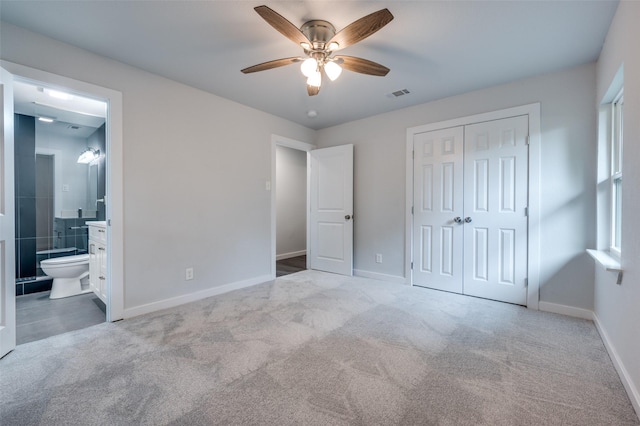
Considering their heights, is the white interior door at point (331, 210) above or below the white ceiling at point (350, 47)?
below

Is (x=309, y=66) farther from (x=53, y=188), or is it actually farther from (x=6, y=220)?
(x=53, y=188)

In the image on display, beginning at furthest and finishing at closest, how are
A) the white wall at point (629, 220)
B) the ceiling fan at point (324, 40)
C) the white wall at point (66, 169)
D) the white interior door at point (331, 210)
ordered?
1. the white interior door at point (331, 210)
2. the white wall at point (66, 169)
3. the ceiling fan at point (324, 40)
4. the white wall at point (629, 220)

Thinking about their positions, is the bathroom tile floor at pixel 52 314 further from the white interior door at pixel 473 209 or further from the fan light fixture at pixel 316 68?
the white interior door at pixel 473 209

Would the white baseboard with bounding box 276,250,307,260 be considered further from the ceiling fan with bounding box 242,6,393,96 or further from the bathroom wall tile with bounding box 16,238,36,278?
the ceiling fan with bounding box 242,6,393,96

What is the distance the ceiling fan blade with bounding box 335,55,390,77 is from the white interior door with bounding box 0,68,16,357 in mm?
2368

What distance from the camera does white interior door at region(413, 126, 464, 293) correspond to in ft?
10.9

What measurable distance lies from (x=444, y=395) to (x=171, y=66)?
334 cm

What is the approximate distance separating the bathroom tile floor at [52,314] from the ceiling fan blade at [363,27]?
3.11 m

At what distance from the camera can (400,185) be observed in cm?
381

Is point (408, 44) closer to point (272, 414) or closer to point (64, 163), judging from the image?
point (272, 414)

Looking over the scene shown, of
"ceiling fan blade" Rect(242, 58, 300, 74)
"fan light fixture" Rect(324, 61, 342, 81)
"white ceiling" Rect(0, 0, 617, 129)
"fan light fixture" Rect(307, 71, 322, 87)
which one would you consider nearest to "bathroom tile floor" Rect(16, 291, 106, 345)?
"white ceiling" Rect(0, 0, 617, 129)

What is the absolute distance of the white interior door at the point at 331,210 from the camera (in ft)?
13.9

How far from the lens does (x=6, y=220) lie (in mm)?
1963

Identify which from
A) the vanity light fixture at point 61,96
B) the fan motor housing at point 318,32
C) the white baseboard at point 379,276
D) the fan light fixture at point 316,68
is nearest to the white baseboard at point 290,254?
the white baseboard at point 379,276
